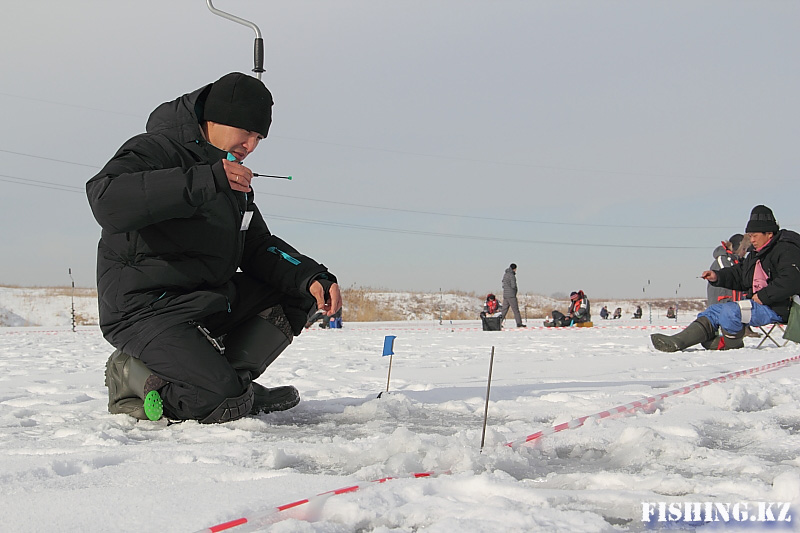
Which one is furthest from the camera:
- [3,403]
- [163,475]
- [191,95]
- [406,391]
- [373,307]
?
[373,307]

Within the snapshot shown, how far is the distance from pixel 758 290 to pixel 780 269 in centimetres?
47

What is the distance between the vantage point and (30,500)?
5.16 ft

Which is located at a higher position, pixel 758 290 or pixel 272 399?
pixel 758 290

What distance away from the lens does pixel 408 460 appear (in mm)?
1908

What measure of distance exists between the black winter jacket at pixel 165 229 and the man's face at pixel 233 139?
1.9 inches

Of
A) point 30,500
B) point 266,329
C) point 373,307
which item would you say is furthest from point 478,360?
point 373,307

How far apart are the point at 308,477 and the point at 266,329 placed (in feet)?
4.80

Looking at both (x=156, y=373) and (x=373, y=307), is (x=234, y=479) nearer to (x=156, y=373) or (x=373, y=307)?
(x=156, y=373)

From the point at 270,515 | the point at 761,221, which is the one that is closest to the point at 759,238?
the point at 761,221

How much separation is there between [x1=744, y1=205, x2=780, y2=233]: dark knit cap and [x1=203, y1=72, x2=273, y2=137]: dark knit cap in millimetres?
5666

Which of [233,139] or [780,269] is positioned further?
[780,269]

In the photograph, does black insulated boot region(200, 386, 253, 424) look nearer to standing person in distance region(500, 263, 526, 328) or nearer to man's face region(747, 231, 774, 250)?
man's face region(747, 231, 774, 250)

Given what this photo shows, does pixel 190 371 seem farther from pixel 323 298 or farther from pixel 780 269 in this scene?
pixel 780 269

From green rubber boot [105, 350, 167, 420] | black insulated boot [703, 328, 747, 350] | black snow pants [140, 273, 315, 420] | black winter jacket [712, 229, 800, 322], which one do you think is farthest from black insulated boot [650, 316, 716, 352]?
green rubber boot [105, 350, 167, 420]
